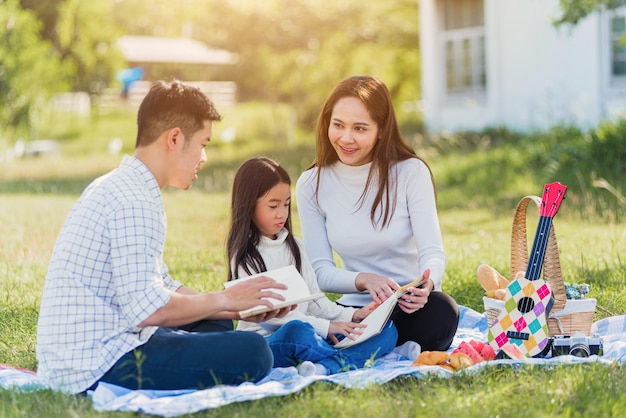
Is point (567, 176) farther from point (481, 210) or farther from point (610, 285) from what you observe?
point (610, 285)

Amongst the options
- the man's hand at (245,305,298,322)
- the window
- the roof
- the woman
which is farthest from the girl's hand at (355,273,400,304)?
the roof

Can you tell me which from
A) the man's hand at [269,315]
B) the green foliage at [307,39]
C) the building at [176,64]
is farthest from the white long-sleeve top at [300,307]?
the building at [176,64]

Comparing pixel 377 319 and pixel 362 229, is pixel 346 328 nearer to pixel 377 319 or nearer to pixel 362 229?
pixel 377 319

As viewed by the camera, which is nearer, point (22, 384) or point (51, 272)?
point (51, 272)

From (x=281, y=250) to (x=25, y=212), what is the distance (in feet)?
23.0

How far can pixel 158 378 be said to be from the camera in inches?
157

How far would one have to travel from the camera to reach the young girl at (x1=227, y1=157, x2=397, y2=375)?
4582 mm

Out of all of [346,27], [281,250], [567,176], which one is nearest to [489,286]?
[281,250]

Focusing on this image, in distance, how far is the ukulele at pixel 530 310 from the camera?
4.47 metres

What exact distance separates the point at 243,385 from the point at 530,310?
142 cm

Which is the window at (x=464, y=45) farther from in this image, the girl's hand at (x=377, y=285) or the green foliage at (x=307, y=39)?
the girl's hand at (x=377, y=285)

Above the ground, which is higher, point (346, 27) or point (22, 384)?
point (346, 27)

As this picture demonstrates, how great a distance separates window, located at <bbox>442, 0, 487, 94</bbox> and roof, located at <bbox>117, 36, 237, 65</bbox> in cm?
2584

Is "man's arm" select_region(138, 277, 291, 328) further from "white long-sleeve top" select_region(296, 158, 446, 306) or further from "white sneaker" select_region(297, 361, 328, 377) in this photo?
"white long-sleeve top" select_region(296, 158, 446, 306)
